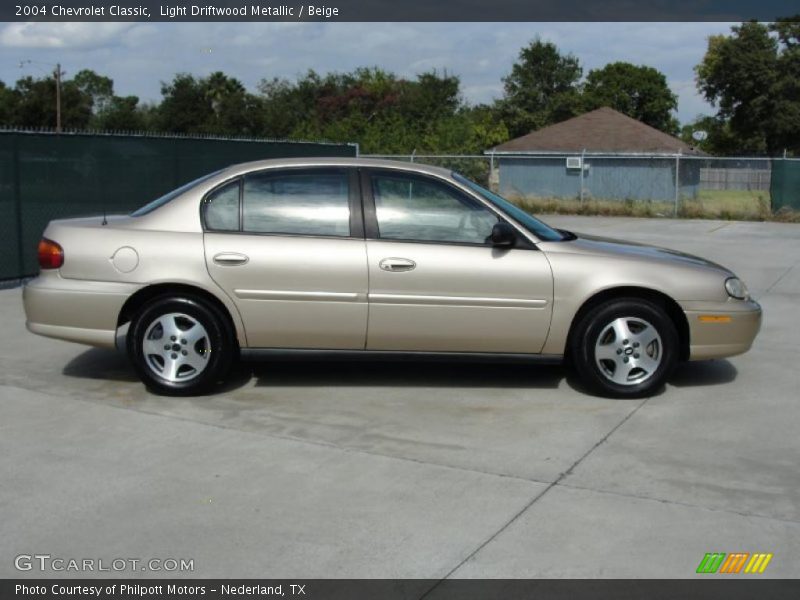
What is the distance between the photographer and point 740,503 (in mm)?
4652

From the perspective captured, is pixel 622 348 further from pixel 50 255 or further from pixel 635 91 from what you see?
pixel 635 91

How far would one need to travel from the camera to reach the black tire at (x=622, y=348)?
6418mm

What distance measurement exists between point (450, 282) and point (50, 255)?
2.71 metres

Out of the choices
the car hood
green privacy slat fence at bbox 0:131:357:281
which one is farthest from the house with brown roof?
the car hood

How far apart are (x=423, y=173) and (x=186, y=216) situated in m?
1.62

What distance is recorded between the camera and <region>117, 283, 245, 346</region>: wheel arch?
21.2ft

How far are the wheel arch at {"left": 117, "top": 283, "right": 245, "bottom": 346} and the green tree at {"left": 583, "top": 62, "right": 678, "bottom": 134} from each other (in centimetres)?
6609

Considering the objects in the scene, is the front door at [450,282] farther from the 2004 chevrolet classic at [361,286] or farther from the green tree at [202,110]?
the green tree at [202,110]
